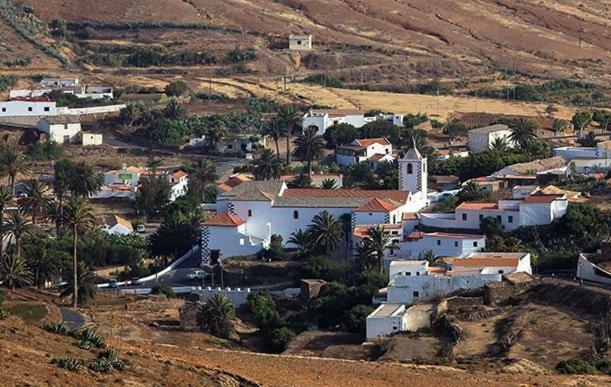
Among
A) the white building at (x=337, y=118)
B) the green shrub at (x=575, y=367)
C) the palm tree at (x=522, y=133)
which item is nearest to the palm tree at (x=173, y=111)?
the white building at (x=337, y=118)

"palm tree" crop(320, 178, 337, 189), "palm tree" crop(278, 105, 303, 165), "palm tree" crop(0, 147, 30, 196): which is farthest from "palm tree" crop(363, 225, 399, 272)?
"palm tree" crop(278, 105, 303, 165)

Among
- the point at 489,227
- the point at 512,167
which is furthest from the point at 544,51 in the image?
the point at 489,227

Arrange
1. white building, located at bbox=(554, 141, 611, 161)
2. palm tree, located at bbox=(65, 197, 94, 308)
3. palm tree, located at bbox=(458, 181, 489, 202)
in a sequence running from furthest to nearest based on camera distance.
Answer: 1. white building, located at bbox=(554, 141, 611, 161)
2. palm tree, located at bbox=(458, 181, 489, 202)
3. palm tree, located at bbox=(65, 197, 94, 308)

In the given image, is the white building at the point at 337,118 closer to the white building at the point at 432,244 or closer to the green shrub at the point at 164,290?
the white building at the point at 432,244

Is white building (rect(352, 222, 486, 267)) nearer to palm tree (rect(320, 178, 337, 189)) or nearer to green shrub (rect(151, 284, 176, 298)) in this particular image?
green shrub (rect(151, 284, 176, 298))

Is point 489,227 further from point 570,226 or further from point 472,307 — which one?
point 472,307

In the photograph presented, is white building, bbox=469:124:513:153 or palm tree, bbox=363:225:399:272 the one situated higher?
white building, bbox=469:124:513:153
